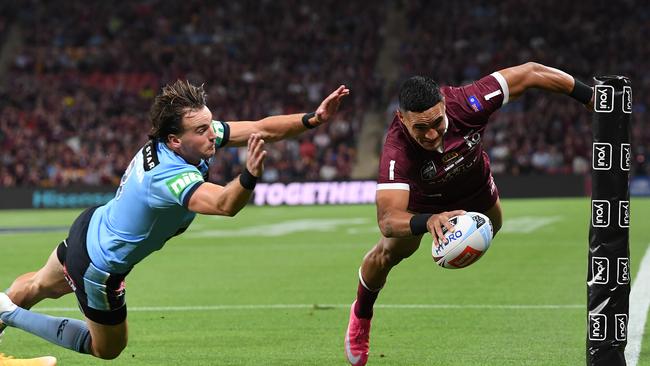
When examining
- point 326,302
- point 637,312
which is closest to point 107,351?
point 326,302

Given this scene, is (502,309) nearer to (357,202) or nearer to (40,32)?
(357,202)

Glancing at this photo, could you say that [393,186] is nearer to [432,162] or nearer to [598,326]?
[432,162]

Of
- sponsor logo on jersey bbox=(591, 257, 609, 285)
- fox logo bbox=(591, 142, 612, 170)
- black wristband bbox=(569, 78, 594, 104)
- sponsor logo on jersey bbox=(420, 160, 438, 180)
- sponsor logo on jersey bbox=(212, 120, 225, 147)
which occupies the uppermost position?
black wristband bbox=(569, 78, 594, 104)

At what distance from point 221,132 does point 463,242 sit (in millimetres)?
2253

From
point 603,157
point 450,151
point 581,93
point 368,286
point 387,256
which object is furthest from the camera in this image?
point 368,286

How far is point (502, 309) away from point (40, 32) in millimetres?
35869

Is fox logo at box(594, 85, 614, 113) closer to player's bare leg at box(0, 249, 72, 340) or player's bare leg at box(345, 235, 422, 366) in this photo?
player's bare leg at box(345, 235, 422, 366)

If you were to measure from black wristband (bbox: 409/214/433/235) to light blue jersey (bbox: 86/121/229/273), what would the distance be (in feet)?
4.19

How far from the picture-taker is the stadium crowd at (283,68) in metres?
34.5

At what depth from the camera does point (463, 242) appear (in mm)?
6164

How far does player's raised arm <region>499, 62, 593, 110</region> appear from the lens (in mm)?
7535

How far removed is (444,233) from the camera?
20.3 feet

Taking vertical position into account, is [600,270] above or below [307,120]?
below

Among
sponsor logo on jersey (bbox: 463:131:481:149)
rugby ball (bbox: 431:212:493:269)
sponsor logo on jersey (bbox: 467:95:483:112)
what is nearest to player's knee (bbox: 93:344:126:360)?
rugby ball (bbox: 431:212:493:269)
